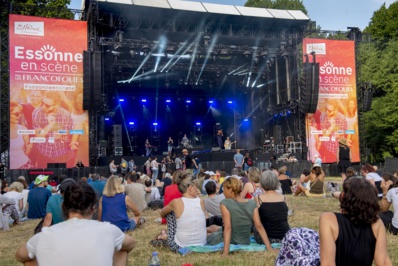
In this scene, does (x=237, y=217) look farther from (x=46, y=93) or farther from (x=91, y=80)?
(x=46, y=93)

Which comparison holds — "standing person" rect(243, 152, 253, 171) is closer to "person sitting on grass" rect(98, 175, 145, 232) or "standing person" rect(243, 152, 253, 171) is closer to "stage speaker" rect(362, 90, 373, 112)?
"stage speaker" rect(362, 90, 373, 112)

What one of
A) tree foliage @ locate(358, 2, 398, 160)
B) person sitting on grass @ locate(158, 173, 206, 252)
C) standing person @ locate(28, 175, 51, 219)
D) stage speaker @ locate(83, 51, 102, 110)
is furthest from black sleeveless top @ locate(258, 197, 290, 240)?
tree foliage @ locate(358, 2, 398, 160)

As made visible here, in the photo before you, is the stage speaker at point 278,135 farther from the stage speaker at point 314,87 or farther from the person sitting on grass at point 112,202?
the person sitting on grass at point 112,202

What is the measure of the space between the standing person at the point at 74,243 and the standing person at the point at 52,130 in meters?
16.0

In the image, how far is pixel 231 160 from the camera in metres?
21.1

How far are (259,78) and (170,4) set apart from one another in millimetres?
7598

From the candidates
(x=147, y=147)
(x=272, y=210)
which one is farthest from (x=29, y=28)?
(x=272, y=210)

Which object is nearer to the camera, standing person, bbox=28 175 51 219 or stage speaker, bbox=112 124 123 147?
standing person, bbox=28 175 51 219

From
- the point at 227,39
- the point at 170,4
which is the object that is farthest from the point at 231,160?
the point at 170,4

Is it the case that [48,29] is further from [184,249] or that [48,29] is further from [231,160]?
[184,249]

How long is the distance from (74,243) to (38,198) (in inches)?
276

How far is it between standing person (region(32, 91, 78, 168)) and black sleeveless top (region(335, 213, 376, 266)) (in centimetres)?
1664

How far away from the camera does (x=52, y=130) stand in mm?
18031

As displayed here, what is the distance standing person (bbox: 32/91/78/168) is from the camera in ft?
58.3
